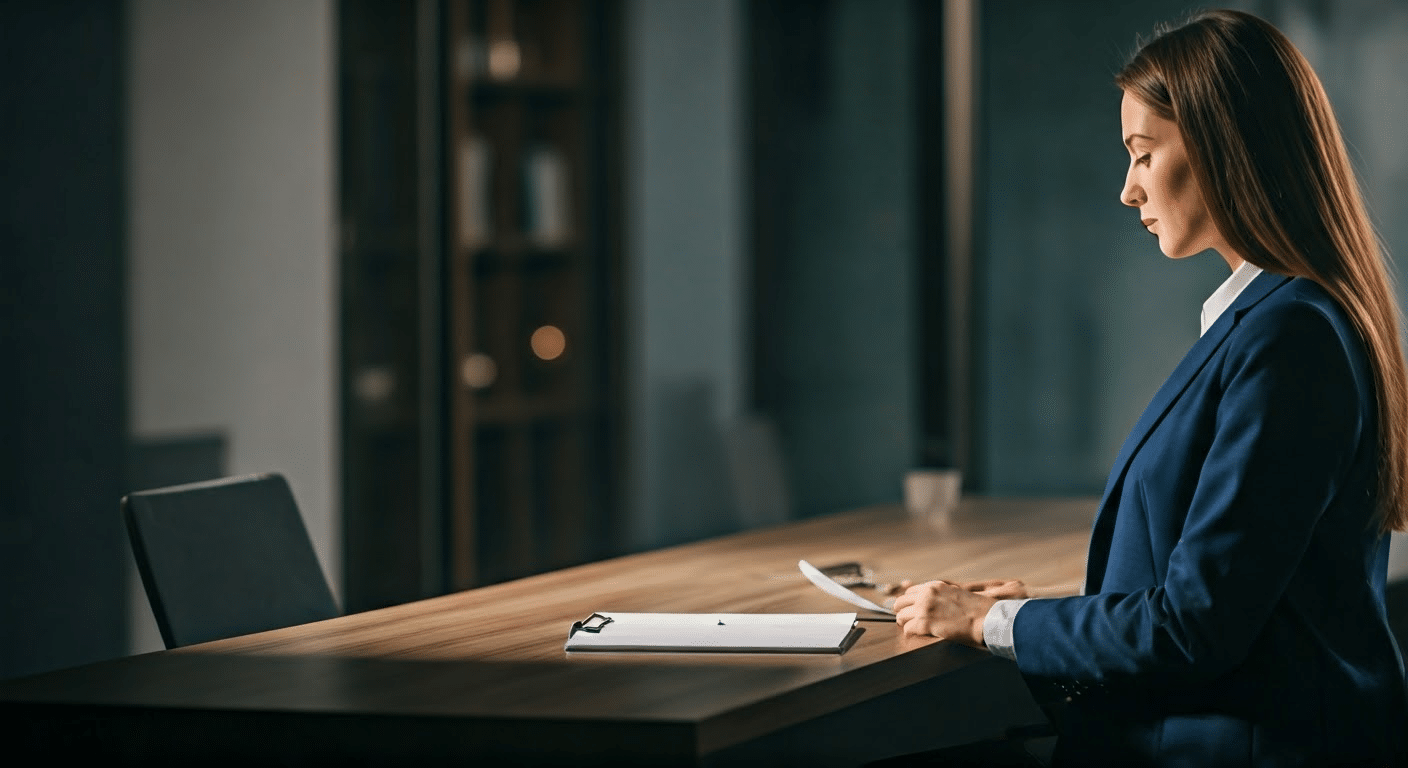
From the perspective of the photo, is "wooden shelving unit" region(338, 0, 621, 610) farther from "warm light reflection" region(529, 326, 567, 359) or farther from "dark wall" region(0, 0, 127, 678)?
"dark wall" region(0, 0, 127, 678)

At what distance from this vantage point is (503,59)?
4398mm

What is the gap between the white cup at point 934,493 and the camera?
117 inches

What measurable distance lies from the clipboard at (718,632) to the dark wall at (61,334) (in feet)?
6.00

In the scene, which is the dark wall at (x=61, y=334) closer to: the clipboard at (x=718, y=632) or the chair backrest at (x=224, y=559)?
the chair backrest at (x=224, y=559)

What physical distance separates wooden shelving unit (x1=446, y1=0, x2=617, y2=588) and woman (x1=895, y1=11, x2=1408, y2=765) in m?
2.72

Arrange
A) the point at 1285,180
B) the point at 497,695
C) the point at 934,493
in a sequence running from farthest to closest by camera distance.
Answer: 1. the point at 934,493
2. the point at 1285,180
3. the point at 497,695

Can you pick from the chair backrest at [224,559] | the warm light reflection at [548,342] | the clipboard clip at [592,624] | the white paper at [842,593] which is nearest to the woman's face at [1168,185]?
the white paper at [842,593]

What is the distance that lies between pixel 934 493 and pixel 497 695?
164 cm

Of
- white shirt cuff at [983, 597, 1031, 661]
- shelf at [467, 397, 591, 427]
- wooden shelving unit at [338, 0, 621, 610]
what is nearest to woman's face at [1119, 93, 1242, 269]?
white shirt cuff at [983, 597, 1031, 661]

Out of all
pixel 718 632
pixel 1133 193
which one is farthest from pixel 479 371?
pixel 1133 193

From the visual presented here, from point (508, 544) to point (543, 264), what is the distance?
0.81 meters

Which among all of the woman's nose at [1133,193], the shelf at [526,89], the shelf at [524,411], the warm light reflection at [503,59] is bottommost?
the shelf at [524,411]

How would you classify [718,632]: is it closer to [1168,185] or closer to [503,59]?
[1168,185]

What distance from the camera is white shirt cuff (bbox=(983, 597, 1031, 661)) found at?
1.65 m
